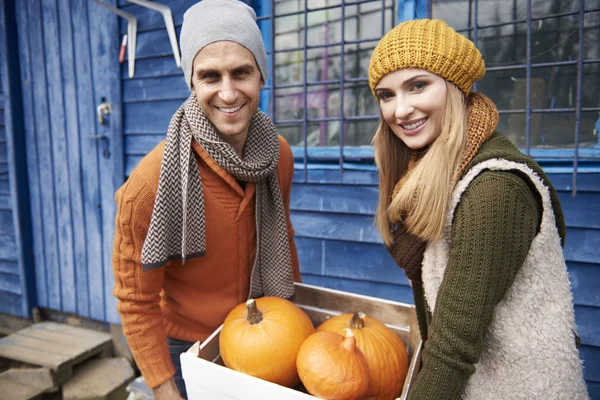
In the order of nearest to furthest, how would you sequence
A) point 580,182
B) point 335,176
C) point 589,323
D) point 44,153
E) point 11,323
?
point 580,182, point 589,323, point 335,176, point 44,153, point 11,323

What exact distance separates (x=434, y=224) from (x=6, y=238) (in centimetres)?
422

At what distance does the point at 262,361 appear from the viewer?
1.13 m

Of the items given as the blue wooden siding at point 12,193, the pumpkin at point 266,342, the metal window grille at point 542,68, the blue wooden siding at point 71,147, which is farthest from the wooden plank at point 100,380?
the metal window grille at point 542,68

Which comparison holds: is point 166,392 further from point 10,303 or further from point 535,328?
point 10,303

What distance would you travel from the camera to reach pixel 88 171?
3.44 meters

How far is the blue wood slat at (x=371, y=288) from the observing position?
250 cm

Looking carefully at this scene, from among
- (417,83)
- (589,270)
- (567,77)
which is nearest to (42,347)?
(417,83)

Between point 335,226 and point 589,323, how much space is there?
1445mm

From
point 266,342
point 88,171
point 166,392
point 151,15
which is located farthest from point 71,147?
point 266,342

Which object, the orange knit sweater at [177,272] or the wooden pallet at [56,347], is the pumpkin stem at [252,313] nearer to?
the orange knit sweater at [177,272]

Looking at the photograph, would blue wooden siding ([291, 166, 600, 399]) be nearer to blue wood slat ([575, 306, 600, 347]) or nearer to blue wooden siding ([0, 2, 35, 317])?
blue wood slat ([575, 306, 600, 347])

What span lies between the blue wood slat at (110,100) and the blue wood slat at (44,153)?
0.59m

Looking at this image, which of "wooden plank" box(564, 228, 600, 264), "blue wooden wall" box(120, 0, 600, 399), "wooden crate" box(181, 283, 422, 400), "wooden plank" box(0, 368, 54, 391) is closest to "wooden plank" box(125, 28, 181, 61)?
"blue wooden wall" box(120, 0, 600, 399)

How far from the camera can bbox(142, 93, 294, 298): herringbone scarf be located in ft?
4.29
